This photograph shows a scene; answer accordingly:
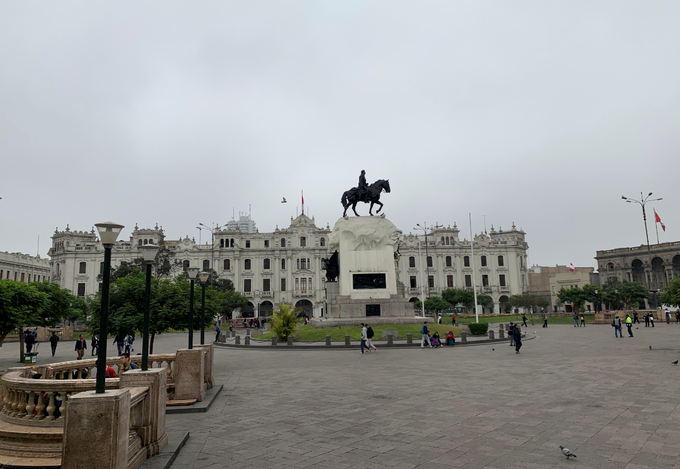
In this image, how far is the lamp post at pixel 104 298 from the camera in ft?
17.2

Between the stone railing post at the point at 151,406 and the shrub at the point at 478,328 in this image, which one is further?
the shrub at the point at 478,328

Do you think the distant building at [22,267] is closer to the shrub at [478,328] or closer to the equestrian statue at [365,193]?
the equestrian statue at [365,193]

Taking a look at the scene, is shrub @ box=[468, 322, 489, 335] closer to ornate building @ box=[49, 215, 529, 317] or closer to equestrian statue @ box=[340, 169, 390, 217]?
equestrian statue @ box=[340, 169, 390, 217]

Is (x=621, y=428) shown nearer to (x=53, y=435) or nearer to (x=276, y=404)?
(x=276, y=404)

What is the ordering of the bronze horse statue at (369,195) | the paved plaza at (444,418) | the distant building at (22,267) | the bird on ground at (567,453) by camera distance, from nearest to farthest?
1. the bird on ground at (567,453)
2. the paved plaza at (444,418)
3. the bronze horse statue at (369,195)
4. the distant building at (22,267)

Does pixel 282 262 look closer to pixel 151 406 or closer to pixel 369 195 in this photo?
pixel 369 195

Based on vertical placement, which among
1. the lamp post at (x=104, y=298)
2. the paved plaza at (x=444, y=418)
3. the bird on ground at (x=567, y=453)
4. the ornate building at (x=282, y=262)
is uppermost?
the ornate building at (x=282, y=262)

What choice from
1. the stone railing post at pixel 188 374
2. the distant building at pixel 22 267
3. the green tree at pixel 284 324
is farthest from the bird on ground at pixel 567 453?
the distant building at pixel 22 267

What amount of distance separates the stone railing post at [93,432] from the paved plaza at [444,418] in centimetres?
183

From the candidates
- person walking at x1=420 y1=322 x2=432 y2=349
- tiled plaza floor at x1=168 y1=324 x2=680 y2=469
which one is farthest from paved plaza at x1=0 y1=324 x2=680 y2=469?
person walking at x1=420 y1=322 x2=432 y2=349

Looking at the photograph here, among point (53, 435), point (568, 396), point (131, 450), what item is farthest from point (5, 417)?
point (568, 396)

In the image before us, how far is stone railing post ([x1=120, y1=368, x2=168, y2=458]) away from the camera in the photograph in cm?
609

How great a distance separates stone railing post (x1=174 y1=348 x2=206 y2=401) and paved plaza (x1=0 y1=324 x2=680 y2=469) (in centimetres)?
58

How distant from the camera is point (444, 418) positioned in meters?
8.41
